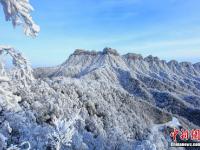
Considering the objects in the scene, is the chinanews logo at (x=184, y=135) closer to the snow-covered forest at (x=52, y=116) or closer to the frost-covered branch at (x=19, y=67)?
the snow-covered forest at (x=52, y=116)

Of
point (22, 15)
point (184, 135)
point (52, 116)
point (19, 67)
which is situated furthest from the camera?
point (184, 135)

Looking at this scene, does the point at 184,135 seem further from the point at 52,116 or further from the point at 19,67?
the point at 19,67

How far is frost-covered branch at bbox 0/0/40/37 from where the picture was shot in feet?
21.4

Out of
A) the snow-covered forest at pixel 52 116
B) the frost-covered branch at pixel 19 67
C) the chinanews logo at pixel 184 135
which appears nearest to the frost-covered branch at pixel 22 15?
the snow-covered forest at pixel 52 116

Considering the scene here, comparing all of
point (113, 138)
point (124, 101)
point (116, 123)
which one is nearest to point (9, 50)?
point (113, 138)

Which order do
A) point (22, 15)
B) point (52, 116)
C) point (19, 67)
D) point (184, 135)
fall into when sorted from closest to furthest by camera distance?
point (22, 15), point (19, 67), point (52, 116), point (184, 135)

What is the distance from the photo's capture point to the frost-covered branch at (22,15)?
6.52m

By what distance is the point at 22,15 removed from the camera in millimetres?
6613

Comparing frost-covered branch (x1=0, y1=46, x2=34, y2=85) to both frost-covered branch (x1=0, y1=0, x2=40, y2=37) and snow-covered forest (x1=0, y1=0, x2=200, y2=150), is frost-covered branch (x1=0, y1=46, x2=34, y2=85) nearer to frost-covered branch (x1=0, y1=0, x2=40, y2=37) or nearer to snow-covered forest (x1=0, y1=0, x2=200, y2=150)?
snow-covered forest (x1=0, y1=0, x2=200, y2=150)

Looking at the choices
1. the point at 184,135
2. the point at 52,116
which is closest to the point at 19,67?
the point at 52,116

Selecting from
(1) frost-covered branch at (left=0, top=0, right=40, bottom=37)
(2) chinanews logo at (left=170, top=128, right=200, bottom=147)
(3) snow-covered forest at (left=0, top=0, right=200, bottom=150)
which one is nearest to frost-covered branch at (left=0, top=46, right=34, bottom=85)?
(3) snow-covered forest at (left=0, top=0, right=200, bottom=150)

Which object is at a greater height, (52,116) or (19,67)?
(19,67)

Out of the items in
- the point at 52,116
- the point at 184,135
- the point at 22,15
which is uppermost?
the point at 22,15

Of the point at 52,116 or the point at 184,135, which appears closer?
the point at 52,116
